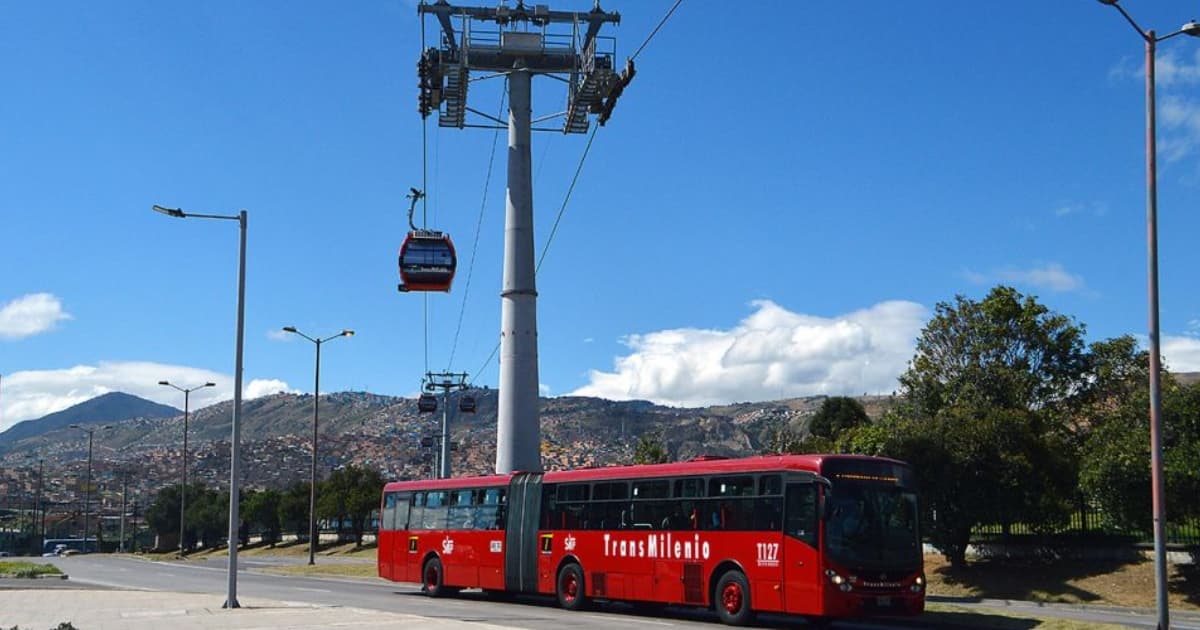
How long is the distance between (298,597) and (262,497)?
69300mm

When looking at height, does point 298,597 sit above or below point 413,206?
below

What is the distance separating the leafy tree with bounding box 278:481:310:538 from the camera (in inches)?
3615

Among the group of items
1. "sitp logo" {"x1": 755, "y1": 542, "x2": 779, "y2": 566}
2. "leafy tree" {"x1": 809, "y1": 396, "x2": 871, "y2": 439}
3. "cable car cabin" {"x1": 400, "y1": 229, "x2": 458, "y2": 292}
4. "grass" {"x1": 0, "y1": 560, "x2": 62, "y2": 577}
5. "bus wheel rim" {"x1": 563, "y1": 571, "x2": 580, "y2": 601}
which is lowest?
"grass" {"x1": 0, "y1": 560, "x2": 62, "y2": 577}

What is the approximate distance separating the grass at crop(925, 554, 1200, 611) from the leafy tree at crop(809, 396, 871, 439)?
38.1 meters

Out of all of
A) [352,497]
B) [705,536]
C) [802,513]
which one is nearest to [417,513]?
[705,536]

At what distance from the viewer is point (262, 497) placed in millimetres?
97750

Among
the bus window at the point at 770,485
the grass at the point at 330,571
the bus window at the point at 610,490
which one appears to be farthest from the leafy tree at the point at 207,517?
the bus window at the point at 770,485

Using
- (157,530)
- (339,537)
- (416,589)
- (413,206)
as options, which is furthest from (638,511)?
(157,530)

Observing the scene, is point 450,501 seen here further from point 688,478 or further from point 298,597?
point 688,478

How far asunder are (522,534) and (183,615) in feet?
27.0

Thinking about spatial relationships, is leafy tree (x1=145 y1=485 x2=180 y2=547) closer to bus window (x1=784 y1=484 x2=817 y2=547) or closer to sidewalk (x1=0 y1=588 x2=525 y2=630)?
sidewalk (x1=0 y1=588 x2=525 y2=630)

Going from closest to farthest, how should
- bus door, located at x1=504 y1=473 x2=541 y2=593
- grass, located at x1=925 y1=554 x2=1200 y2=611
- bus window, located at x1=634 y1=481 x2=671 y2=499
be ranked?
1. bus window, located at x1=634 y1=481 x2=671 y2=499
2. bus door, located at x1=504 y1=473 x2=541 y2=593
3. grass, located at x1=925 y1=554 x2=1200 y2=611

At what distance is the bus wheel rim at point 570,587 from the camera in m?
27.2

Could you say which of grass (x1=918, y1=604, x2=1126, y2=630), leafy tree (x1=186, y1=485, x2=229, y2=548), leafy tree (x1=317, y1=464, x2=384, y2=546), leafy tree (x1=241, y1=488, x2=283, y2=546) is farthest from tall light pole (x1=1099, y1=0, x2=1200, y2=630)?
leafy tree (x1=186, y1=485, x2=229, y2=548)
